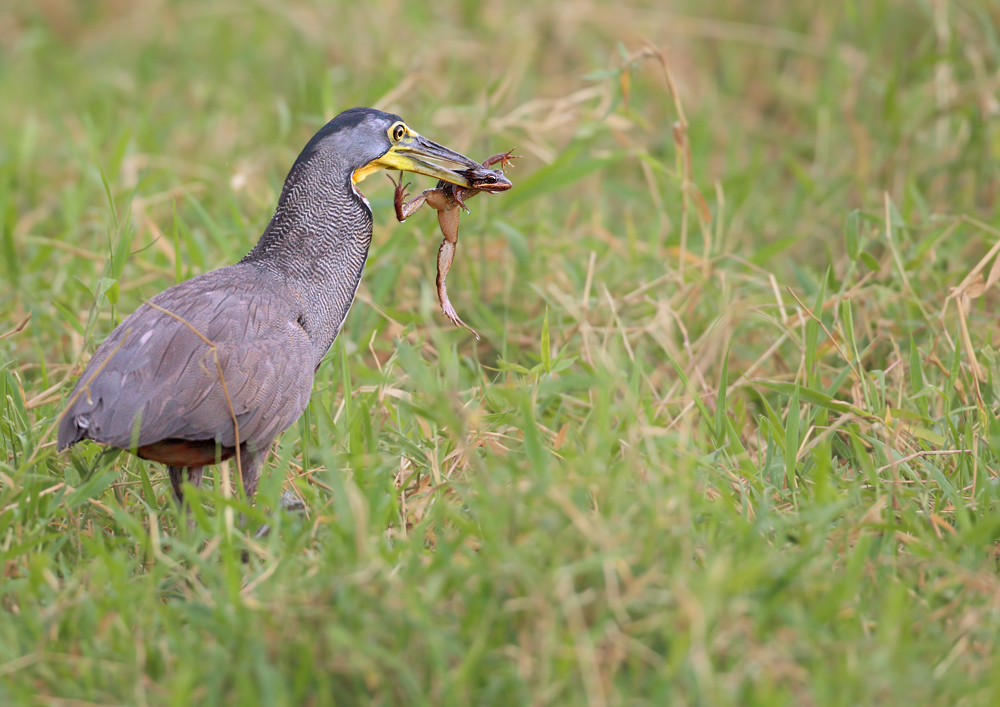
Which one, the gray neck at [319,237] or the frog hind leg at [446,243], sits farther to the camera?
the frog hind leg at [446,243]

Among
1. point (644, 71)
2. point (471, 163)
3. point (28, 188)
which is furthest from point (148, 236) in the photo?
point (644, 71)

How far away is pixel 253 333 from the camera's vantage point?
10.6 ft

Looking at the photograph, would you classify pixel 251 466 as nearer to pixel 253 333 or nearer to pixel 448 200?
pixel 253 333

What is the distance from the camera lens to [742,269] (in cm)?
507

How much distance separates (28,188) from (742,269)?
3825 millimetres

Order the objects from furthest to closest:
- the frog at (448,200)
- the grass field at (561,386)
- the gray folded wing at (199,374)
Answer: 1. the frog at (448,200)
2. the gray folded wing at (199,374)
3. the grass field at (561,386)

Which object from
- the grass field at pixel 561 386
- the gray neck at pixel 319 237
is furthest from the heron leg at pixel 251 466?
the gray neck at pixel 319 237

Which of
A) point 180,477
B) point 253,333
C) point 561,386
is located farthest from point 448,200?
point 180,477

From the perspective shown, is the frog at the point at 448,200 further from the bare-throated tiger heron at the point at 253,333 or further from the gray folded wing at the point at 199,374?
the gray folded wing at the point at 199,374

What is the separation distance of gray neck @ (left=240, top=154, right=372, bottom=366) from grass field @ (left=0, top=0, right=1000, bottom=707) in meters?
0.19

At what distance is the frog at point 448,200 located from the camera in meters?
3.74

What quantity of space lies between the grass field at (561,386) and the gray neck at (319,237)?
186 mm

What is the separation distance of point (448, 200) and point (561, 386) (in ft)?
2.78

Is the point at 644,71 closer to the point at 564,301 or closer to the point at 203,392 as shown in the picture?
the point at 564,301
